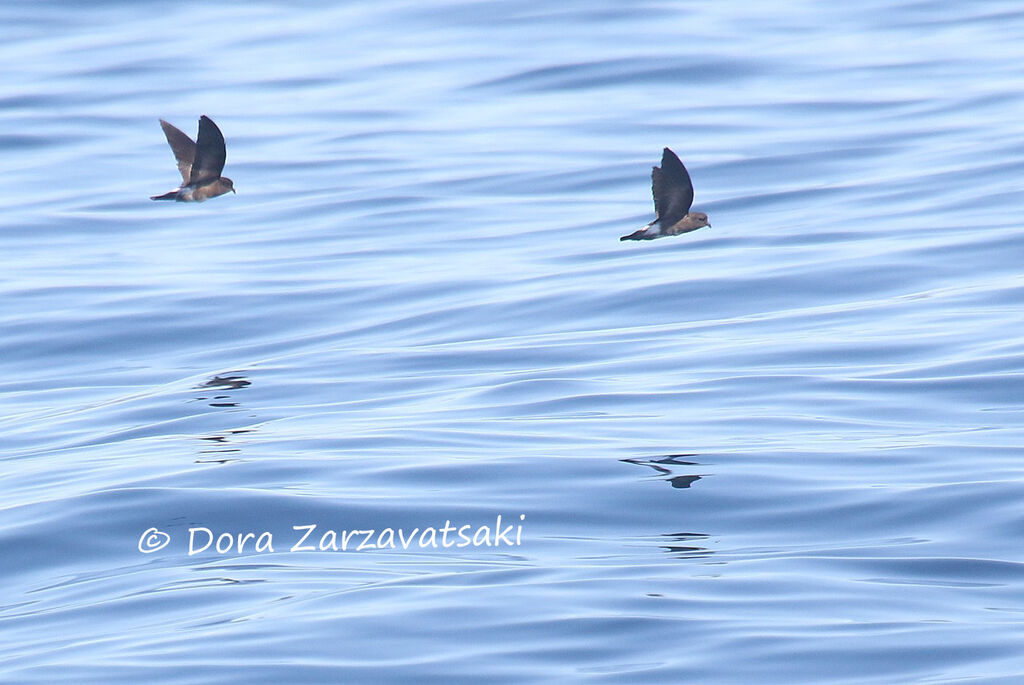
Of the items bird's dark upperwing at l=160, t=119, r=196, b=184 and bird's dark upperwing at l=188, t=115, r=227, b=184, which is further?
bird's dark upperwing at l=160, t=119, r=196, b=184

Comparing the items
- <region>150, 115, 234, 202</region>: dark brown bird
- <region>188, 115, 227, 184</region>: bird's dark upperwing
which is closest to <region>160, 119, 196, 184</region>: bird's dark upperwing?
<region>150, 115, 234, 202</region>: dark brown bird

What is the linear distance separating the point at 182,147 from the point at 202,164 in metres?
0.71

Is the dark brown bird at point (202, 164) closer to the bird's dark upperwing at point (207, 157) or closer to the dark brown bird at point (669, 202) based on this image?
the bird's dark upperwing at point (207, 157)

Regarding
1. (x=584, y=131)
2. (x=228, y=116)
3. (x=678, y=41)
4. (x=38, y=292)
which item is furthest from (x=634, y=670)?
(x=678, y=41)

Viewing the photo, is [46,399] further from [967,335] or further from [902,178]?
[902,178]

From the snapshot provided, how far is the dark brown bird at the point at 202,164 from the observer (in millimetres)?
13898

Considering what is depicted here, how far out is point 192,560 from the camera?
31.1 ft

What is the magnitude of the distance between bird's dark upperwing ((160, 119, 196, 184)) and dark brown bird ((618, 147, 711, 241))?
392cm

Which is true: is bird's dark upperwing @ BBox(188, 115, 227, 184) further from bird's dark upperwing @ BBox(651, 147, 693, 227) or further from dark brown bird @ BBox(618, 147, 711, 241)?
bird's dark upperwing @ BBox(651, 147, 693, 227)

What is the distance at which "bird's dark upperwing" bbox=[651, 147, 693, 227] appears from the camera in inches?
512

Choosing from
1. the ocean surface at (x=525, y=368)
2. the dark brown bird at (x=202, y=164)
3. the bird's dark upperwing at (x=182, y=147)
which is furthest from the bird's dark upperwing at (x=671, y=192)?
the bird's dark upperwing at (x=182, y=147)

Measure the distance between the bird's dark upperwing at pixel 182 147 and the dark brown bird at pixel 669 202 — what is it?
3917mm

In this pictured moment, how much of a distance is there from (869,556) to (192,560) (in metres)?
3.52

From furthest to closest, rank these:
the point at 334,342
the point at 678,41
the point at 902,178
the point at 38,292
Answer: the point at 678,41, the point at 902,178, the point at 38,292, the point at 334,342
